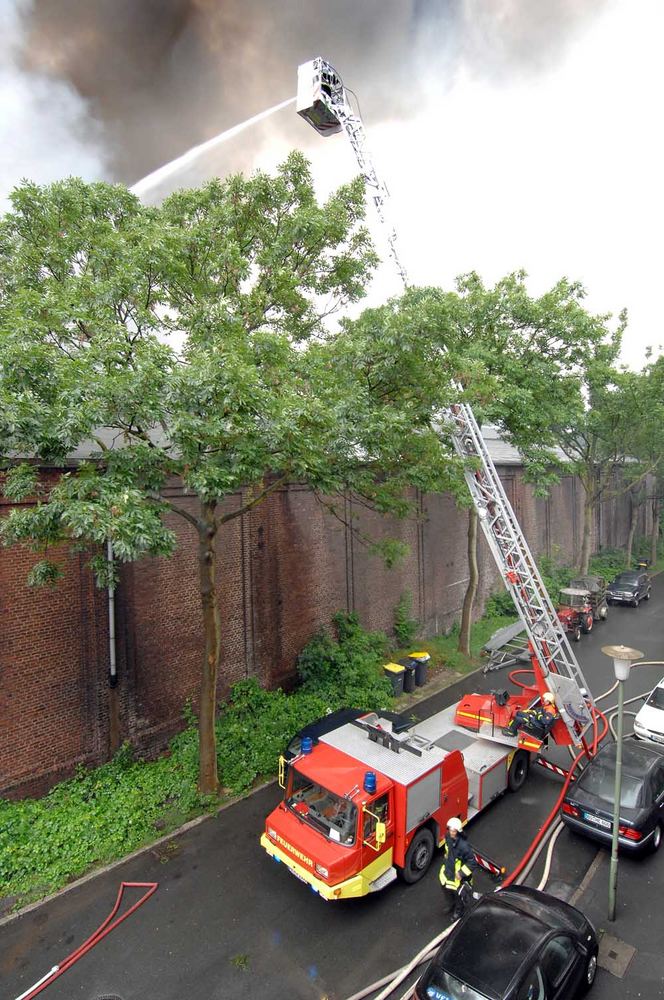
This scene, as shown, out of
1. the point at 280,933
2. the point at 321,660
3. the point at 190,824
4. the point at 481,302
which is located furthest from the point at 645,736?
the point at 481,302

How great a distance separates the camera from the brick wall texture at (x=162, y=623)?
33.7 feet

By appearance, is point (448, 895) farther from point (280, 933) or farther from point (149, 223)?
point (149, 223)

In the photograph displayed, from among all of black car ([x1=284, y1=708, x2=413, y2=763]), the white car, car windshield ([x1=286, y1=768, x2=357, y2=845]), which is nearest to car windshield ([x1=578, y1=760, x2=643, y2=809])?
black car ([x1=284, y1=708, x2=413, y2=763])

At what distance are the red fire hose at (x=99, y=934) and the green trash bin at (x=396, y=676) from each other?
8.49 metres

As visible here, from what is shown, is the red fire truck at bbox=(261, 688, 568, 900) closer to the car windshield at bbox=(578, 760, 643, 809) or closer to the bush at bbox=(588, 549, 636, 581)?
the car windshield at bbox=(578, 760, 643, 809)

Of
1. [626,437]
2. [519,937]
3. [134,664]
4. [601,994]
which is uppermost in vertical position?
[626,437]

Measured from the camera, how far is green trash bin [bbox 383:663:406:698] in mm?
15883

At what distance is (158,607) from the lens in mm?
12312

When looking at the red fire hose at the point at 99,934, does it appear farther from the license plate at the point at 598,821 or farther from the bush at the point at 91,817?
the license plate at the point at 598,821

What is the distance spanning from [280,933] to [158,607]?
667 centimetres

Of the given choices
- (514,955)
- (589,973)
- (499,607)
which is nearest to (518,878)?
(589,973)

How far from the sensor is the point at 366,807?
7816mm

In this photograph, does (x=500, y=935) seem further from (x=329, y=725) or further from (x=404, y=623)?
(x=404, y=623)

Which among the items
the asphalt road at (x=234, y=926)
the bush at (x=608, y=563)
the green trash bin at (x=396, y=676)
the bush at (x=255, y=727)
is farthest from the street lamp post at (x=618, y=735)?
the bush at (x=608, y=563)
